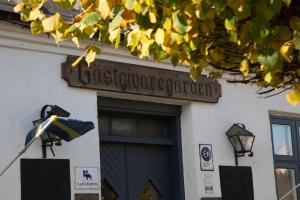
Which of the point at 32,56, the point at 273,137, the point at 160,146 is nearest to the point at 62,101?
the point at 32,56

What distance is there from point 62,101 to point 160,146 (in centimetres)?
195

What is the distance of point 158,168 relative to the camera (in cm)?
867

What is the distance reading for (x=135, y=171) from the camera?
841cm

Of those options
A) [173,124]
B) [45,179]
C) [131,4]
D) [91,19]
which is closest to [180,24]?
[131,4]

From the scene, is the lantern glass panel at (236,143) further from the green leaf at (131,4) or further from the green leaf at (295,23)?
the green leaf at (131,4)

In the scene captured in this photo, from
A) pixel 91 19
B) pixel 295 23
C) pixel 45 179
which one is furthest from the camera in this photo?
pixel 45 179

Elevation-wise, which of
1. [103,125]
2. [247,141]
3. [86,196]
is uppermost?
[103,125]

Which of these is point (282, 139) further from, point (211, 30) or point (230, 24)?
point (230, 24)

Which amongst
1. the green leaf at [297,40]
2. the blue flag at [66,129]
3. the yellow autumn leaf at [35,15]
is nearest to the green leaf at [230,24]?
the green leaf at [297,40]

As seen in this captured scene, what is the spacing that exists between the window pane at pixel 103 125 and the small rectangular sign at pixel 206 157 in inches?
51.8

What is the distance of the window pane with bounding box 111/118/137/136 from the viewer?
8336mm

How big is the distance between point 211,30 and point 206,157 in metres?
5.40

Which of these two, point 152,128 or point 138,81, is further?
point 152,128

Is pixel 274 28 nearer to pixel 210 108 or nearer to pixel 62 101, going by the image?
pixel 62 101
